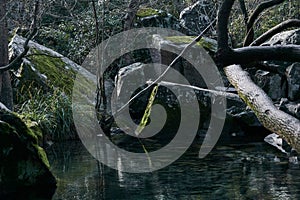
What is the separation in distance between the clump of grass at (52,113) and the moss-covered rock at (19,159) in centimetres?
342

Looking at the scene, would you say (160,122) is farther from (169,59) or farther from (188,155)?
(188,155)

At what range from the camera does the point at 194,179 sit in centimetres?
647

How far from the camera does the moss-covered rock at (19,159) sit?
595cm

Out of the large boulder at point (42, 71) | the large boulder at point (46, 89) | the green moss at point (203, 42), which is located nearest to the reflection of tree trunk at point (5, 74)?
the large boulder at point (46, 89)

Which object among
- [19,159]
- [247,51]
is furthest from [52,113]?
[247,51]

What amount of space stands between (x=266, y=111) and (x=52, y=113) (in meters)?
7.27

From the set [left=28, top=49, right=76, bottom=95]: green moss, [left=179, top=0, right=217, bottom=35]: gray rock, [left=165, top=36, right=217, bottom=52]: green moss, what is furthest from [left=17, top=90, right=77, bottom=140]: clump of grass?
[left=179, top=0, right=217, bottom=35]: gray rock

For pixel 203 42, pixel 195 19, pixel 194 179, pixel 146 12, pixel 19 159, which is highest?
pixel 146 12

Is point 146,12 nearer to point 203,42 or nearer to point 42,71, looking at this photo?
point 203,42

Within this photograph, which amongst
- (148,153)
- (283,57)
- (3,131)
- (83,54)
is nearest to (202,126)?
(148,153)

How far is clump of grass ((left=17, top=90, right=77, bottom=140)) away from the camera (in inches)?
388

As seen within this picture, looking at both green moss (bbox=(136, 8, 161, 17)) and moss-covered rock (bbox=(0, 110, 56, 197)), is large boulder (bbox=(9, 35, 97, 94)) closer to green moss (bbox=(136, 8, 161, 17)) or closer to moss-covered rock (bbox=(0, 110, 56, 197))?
green moss (bbox=(136, 8, 161, 17))

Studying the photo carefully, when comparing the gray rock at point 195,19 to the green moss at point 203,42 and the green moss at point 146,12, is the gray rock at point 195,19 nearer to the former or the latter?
the green moss at point 146,12

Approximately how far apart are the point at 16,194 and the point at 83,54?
8.88m
